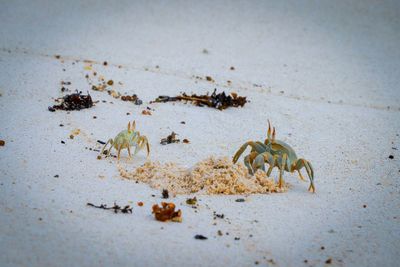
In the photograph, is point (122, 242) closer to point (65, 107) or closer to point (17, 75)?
point (65, 107)

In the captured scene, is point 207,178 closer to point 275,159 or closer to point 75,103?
point 275,159

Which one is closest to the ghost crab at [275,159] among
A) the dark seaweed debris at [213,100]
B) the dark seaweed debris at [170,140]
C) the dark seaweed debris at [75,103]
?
the dark seaweed debris at [170,140]

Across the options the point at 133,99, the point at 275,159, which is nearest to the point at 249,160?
the point at 275,159

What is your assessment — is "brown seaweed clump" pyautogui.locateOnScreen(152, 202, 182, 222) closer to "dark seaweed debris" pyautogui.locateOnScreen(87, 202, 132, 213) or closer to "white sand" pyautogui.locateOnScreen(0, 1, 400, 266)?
"white sand" pyautogui.locateOnScreen(0, 1, 400, 266)

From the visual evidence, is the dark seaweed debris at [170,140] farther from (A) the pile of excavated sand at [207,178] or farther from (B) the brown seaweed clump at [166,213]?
(B) the brown seaweed clump at [166,213]

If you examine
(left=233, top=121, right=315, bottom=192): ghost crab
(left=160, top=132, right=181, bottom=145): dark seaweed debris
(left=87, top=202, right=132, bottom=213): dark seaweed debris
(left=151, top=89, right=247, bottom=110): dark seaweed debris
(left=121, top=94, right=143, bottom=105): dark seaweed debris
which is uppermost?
(left=151, top=89, right=247, bottom=110): dark seaweed debris

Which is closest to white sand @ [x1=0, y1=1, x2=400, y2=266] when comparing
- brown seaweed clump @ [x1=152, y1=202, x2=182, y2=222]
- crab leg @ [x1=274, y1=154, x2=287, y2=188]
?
brown seaweed clump @ [x1=152, y1=202, x2=182, y2=222]
